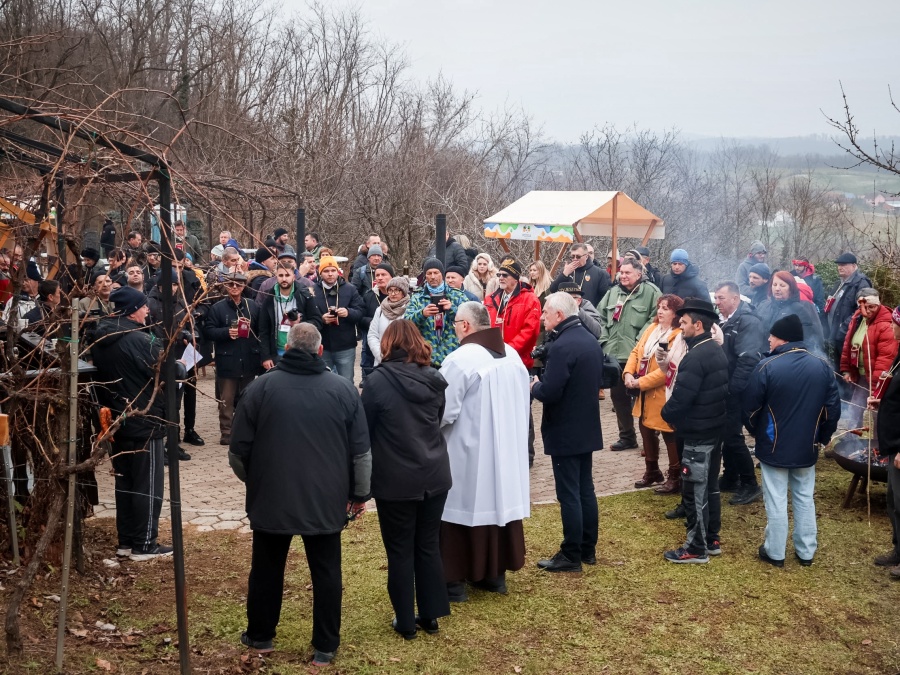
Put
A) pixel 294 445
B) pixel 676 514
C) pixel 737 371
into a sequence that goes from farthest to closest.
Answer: pixel 676 514
pixel 737 371
pixel 294 445

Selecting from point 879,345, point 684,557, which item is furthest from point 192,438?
point 879,345

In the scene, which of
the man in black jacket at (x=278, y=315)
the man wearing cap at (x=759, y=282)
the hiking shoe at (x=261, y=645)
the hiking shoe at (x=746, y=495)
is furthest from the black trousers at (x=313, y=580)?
the man wearing cap at (x=759, y=282)

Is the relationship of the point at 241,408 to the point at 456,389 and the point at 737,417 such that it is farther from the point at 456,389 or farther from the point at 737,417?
the point at 737,417

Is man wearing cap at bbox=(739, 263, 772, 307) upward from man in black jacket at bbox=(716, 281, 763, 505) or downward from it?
upward

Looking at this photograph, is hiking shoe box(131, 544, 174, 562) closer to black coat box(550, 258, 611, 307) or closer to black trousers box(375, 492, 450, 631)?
black trousers box(375, 492, 450, 631)

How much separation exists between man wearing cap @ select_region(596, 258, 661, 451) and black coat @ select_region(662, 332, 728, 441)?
294 centimetres

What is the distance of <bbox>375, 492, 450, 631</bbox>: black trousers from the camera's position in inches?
214

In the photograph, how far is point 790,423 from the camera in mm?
6742

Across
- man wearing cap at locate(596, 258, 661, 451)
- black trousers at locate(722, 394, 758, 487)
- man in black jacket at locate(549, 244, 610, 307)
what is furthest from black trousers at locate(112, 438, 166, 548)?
man in black jacket at locate(549, 244, 610, 307)

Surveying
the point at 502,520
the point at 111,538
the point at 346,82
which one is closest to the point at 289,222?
the point at 346,82

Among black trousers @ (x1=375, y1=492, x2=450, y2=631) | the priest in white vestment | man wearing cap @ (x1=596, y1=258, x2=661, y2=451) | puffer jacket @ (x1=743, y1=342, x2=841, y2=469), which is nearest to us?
black trousers @ (x1=375, y1=492, x2=450, y2=631)

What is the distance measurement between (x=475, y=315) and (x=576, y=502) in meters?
1.66

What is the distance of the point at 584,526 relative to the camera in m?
6.86

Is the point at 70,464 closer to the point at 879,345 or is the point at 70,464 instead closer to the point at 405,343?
the point at 405,343
